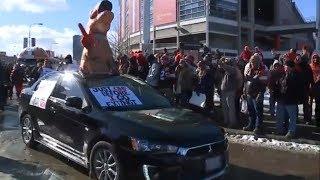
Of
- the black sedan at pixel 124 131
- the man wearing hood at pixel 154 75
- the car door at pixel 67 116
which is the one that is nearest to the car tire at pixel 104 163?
the black sedan at pixel 124 131

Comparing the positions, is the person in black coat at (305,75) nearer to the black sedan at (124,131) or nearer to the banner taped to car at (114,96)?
the black sedan at (124,131)

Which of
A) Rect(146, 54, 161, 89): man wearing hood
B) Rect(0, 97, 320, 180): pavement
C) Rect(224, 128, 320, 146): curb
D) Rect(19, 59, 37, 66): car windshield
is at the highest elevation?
Rect(19, 59, 37, 66): car windshield

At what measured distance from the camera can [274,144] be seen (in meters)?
9.91

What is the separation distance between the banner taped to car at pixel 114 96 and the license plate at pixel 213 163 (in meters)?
1.61

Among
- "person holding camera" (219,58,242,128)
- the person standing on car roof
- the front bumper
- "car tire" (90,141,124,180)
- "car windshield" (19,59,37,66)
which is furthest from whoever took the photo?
"car windshield" (19,59,37,66)

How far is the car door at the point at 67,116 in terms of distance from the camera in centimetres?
737

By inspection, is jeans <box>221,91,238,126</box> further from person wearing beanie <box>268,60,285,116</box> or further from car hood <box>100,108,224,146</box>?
car hood <box>100,108,224,146</box>

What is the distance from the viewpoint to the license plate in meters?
6.43

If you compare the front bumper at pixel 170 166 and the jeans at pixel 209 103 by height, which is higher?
the jeans at pixel 209 103

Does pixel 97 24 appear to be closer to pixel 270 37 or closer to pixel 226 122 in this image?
pixel 226 122

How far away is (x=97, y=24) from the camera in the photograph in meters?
10.5

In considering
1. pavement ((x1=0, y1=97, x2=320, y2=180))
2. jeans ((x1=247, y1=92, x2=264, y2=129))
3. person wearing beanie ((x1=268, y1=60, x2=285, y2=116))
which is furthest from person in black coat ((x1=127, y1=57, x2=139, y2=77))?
pavement ((x1=0, y1=97, x2=320, y2=180))

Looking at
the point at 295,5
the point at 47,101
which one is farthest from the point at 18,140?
the point at 295,5

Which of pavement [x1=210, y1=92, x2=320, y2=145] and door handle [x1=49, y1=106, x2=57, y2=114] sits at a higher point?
door handle [x1=49, y1=106, x2=57, y2=114]
